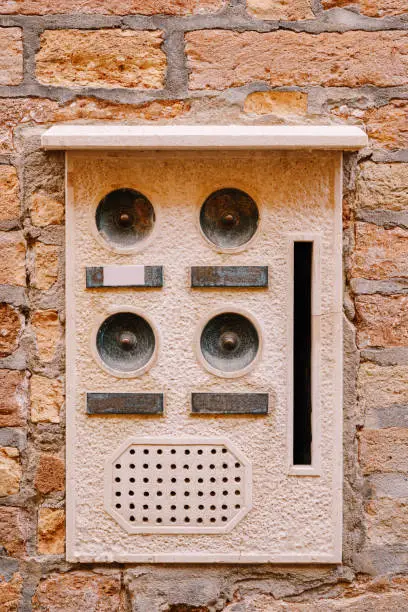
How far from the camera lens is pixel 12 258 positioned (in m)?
1.57

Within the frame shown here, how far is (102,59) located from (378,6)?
2.44ft

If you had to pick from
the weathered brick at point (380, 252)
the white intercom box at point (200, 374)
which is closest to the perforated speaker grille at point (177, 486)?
the white intercom box at point (200, 374)

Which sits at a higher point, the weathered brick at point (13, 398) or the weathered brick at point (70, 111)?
the weathered brick at point (70, 111)

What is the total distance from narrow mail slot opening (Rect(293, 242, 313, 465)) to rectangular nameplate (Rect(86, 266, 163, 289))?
372 millimetres

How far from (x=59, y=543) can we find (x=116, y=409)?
40cm

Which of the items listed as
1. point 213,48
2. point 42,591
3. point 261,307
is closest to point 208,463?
point 261,307

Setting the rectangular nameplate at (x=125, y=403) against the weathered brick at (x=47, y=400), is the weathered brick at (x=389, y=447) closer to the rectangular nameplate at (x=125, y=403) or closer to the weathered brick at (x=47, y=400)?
the rectangular nameplate at (x=125, y=403)

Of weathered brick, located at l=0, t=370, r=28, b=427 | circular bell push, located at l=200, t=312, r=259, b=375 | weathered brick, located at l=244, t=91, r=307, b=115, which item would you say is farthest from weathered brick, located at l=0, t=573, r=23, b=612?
weathered brick, located at l=244, t=91, r=307, b=115

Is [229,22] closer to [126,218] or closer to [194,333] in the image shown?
A: [126,218]

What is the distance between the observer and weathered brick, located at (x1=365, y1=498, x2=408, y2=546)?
1.56 m

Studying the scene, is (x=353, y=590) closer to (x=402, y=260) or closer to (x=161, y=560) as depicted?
(x=161, y=560)

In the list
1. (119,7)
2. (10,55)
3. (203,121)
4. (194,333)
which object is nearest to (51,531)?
(194,333)

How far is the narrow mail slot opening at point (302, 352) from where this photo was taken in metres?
1.57

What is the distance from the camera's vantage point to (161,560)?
1.54m
